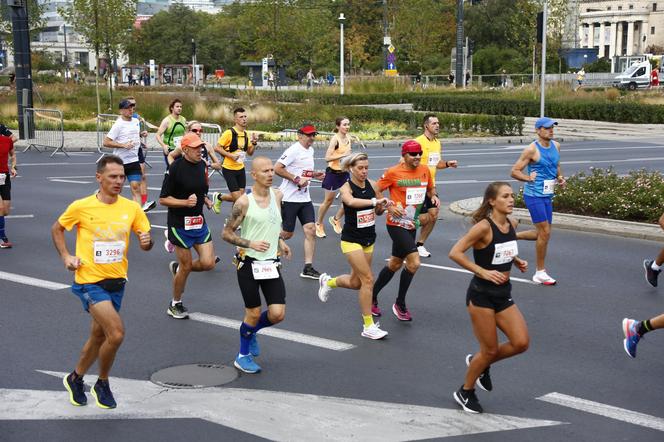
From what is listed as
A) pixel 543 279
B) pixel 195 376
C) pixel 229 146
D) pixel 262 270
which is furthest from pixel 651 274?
pixel 229 146

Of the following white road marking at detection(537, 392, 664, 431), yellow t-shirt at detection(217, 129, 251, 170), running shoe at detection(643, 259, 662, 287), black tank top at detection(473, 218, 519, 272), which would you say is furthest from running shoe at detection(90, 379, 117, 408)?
yellow t-shirt at detection(217, 129, 251, 170)

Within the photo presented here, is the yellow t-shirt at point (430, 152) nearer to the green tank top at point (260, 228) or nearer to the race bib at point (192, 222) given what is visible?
the race bib at point (192, 222)

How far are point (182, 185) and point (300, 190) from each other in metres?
2.56

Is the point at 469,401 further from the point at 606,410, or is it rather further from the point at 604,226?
the point at 604,226

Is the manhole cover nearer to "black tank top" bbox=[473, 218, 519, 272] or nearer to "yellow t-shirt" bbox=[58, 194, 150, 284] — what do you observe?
"yellow t-shirt" bbox=[58, 194, 150, 284]

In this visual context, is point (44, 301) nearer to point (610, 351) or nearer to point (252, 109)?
point (610, 351)

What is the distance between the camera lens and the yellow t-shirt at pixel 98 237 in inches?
275

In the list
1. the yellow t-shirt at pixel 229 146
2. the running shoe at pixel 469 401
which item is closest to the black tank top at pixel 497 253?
the running shoe at pixel 469 401

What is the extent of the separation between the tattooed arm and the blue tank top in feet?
15.4

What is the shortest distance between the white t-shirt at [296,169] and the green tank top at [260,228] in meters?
3.98

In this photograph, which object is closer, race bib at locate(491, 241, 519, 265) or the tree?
race bib at locate(491, 241, 519, 265)

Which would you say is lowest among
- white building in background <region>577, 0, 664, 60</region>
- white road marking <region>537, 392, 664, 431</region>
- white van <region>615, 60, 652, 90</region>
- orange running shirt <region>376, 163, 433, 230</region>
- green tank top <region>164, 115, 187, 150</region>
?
white road marking <region>537, 392, 664, 431</region>

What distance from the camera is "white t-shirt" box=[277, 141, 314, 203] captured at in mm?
12062

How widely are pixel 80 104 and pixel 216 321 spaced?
38.5 m
